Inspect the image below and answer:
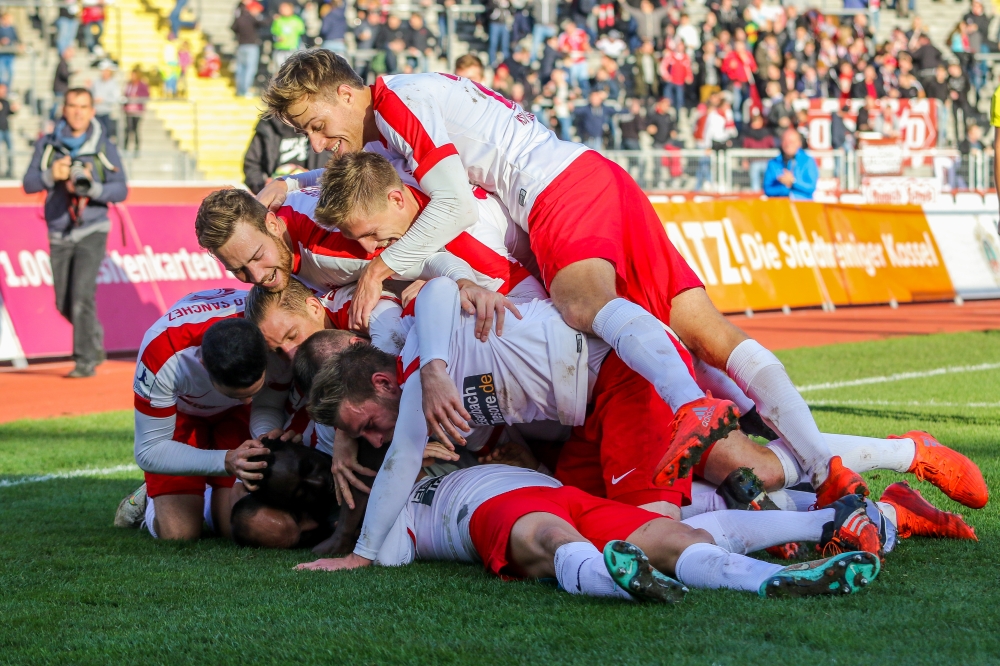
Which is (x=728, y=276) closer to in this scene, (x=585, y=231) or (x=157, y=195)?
(x=157, y=195)

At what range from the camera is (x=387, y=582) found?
4.15 metres

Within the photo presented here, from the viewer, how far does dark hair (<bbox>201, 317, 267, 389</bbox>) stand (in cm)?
487

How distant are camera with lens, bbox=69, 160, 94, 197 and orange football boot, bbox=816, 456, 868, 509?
8253 mm

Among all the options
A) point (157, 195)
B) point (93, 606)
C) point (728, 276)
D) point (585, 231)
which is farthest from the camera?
point (157, 195)

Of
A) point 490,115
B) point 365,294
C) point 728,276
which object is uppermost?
point 490,115

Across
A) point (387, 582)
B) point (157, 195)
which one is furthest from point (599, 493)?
point (157, 195)

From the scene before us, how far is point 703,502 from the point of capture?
16.0 feet

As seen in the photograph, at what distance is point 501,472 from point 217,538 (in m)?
1.81

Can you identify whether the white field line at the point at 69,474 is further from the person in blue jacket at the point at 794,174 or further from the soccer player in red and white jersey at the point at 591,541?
the person in blue jacket at the point at 794,174

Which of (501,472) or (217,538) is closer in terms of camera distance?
(501,472)

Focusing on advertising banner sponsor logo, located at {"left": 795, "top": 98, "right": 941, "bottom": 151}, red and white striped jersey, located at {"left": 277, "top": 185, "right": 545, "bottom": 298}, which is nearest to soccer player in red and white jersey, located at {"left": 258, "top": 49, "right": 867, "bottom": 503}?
red and white striped jersey, located at {"left": 277, "top": 185, "right": 545, "bottom": 298}

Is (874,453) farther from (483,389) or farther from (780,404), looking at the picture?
(483,389)

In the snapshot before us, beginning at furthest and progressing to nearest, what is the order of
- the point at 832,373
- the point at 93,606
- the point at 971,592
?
the point at 832,373 → the point at 93,606 → the point at 971,592

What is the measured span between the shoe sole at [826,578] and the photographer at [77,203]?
29.0 feet
